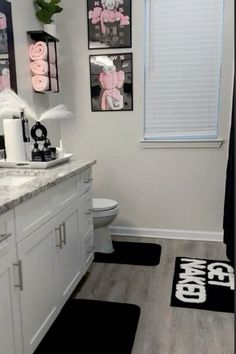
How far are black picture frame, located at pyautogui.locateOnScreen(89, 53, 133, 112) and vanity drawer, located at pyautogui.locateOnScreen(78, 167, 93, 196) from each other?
0.96 metres

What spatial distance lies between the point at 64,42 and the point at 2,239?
7.88 feet

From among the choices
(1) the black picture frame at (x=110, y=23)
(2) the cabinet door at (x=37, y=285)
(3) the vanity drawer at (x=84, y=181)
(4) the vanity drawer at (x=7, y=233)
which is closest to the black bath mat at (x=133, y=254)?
(3) the vanity drawer at (x=84, y=181)

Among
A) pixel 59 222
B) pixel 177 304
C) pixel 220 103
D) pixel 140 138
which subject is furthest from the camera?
pixel 140 138

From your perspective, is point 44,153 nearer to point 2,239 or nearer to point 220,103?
point 2,239

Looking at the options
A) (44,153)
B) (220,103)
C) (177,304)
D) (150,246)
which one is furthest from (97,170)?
(177,304)

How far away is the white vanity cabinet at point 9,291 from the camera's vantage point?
126 centimetres

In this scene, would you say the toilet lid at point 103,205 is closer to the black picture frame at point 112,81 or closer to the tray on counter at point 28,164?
the tray on counter at point 28,164

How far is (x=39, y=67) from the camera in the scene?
264 cm

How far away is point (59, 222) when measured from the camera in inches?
71.7

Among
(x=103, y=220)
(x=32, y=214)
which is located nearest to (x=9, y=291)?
(x=32, y=214)

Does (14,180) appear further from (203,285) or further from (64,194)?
(203,285)

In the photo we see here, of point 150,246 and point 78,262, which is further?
point 150,246

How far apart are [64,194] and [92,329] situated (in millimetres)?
814

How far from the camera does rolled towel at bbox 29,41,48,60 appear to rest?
8.59 feet
